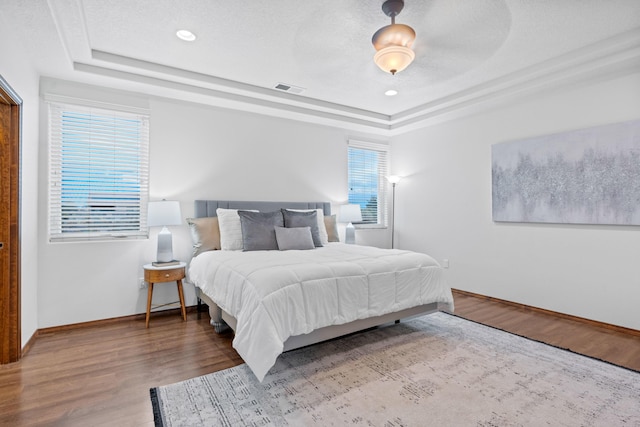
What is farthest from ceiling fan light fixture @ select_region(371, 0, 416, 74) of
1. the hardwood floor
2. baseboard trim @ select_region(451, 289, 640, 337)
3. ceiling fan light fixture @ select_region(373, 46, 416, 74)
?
baseboard trim @ select_region(451, 289, 640, 337)

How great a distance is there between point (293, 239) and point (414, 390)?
1.94m

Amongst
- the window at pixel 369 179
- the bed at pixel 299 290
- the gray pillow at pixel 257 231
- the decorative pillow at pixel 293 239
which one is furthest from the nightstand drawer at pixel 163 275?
the window at pixel 369 179

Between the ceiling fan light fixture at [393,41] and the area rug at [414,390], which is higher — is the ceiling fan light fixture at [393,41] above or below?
above

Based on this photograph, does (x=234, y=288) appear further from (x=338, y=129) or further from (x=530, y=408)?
(x=338, y=129)

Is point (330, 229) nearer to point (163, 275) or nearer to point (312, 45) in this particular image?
point (163, 275)

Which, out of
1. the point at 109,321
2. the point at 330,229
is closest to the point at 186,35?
the point at 330,229

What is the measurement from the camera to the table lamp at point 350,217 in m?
4.84

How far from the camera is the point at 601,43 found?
282 centimetres

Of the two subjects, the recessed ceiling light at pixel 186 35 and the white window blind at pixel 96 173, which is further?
the white window blind at pixel 96 173

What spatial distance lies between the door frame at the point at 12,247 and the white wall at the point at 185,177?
0.71 meters

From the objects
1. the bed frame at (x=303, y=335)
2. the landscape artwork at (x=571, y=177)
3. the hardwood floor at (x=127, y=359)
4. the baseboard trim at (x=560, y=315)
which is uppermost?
the landscape artwork at (x=571, y=177)

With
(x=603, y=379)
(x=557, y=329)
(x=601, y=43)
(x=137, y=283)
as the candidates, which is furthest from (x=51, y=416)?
(x=601, y=43)

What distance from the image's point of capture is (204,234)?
3.68m

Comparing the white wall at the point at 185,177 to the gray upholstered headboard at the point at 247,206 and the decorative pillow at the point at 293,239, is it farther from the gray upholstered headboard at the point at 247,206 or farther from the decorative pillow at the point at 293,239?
the decorative pillow at the point at 293,239
